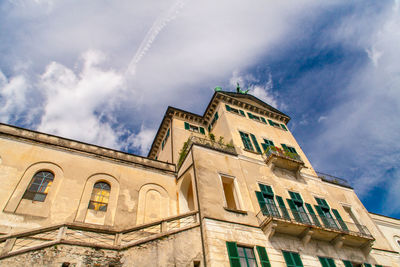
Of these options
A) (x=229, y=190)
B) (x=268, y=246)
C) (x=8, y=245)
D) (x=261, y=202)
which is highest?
(x=229, y=190)

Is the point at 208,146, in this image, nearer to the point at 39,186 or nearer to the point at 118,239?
the point at 118,239

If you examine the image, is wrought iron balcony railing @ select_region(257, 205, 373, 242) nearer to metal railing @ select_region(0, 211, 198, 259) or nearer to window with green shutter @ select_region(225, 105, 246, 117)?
metal railing @ select_region(0, 211, 198, 259)

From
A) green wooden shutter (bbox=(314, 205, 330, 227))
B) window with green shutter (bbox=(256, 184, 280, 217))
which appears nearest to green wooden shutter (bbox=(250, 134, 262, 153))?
window with green shutter (bbox=(256, 184, 280, 217))

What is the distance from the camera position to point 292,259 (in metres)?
12.5

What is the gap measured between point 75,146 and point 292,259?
13776 millimetres

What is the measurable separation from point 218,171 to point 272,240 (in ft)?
15.4

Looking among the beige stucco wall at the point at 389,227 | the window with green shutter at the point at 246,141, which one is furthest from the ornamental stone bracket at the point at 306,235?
the beige stucco wall at the point at 389,227

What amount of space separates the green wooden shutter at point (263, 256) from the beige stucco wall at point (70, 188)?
5.83 m

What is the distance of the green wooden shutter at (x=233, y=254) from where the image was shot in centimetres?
1088

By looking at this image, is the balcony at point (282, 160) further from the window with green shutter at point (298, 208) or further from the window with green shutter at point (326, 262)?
the window with green shutter at point (326, 262)

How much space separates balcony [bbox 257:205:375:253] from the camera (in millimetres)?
13016

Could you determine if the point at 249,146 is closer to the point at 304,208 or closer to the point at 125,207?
the point at 304,208

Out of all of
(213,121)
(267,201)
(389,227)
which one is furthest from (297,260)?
(389,227)

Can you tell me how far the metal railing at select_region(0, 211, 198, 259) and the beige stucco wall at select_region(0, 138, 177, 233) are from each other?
5.62 ft
